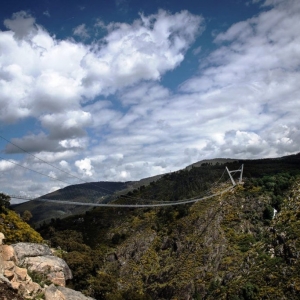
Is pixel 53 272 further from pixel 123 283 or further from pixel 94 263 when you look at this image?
pixel 123 283

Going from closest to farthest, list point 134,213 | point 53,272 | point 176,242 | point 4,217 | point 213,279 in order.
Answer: point 53,272, point 4,217, point 213,279, point 176,242, point 134,213

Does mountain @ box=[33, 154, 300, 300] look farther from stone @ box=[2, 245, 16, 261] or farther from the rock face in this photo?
stone @ box=[2, 245, 16, 261]

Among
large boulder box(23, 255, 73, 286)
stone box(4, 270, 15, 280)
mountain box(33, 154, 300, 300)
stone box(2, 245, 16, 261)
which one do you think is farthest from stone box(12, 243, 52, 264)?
mountain box(33, 154, 300, 300)

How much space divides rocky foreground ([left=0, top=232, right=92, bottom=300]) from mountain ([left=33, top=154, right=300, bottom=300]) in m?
14.7

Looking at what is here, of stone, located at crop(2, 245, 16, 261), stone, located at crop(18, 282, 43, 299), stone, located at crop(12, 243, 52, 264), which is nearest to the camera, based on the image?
stone, located at crop(18, 282, 43, 299)

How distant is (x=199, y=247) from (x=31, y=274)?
42635 mm

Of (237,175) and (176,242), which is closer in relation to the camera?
(176,242)

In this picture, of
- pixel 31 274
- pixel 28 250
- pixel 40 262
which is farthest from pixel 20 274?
pixel 28 250

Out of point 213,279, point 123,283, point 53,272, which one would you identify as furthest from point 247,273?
point 53,272

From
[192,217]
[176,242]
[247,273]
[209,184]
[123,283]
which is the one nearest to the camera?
[247,273]

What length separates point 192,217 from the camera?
211 feet

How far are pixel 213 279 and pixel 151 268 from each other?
Answer: 1306 cm

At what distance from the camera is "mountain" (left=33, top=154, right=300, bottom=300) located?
39094mm

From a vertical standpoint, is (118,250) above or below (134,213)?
below
